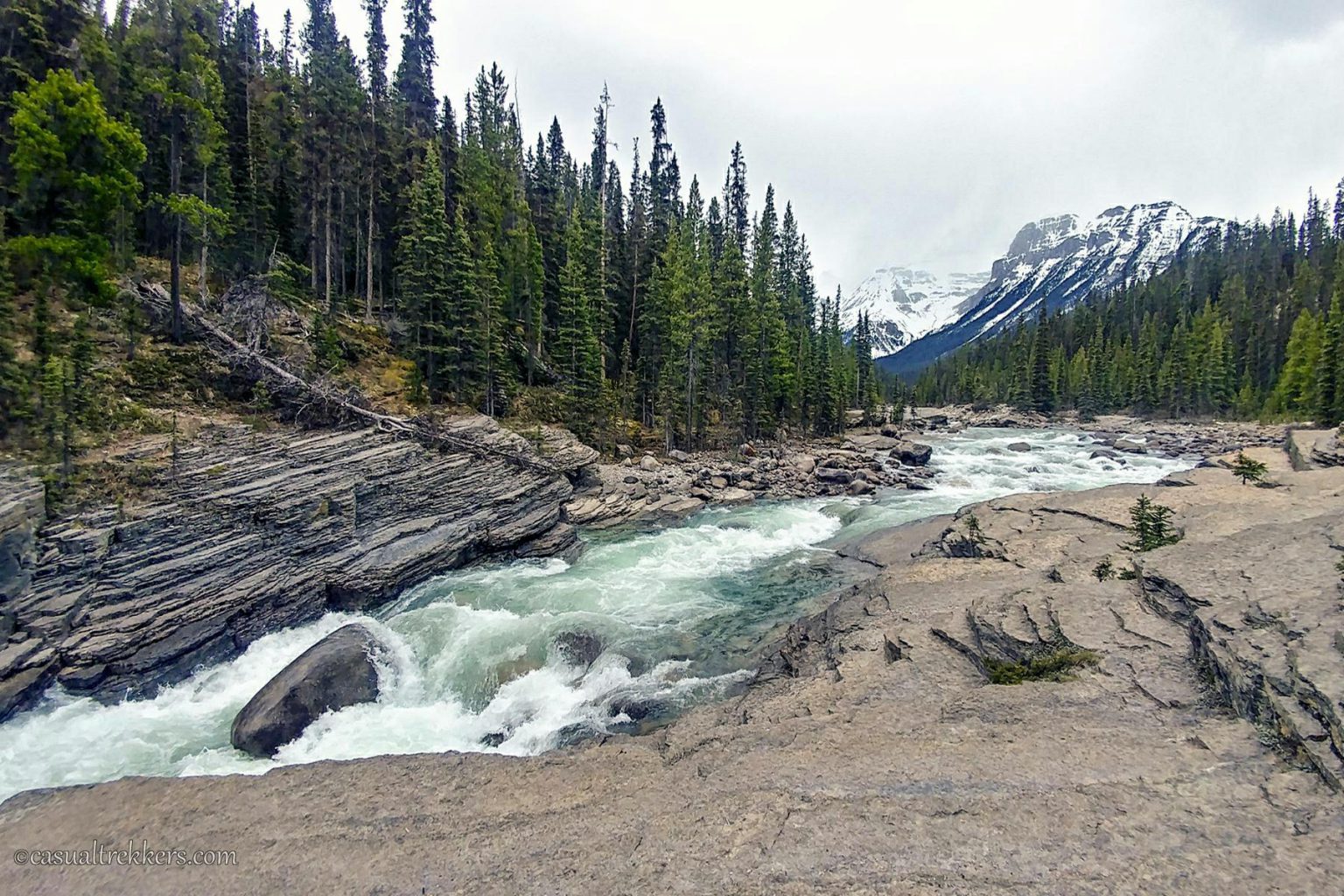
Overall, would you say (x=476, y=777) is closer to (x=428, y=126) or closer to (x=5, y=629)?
(x=5, y=629)

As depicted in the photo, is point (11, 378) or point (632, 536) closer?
point (11, 378)

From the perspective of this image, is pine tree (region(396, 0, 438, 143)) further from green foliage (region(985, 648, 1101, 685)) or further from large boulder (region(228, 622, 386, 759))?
green foliage (region(985, 648, 1101, 685))

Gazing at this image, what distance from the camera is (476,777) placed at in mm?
7734

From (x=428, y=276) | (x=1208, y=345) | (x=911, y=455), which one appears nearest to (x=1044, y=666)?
(x=428, y=276)

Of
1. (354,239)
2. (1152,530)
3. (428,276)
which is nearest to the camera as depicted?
(1152,530)

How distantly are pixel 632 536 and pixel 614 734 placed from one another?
561 inches

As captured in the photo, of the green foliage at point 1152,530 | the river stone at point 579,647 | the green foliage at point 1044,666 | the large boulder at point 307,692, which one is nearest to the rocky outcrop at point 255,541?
the large boulder at point 307,692

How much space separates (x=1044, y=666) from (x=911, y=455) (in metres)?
37.3

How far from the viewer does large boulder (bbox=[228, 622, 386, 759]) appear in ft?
34.1

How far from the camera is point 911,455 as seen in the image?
43.0 metres

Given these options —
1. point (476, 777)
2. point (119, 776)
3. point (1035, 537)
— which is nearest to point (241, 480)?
point (119, 776)

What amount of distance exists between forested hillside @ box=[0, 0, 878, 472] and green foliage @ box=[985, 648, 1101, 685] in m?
19.4

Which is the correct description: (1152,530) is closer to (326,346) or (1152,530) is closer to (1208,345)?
(326,346)

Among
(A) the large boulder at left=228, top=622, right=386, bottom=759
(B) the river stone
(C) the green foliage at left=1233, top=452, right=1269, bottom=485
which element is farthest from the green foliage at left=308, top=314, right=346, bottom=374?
(C) the green foliage at left=1233, top=452, right=1269, bottom=485
